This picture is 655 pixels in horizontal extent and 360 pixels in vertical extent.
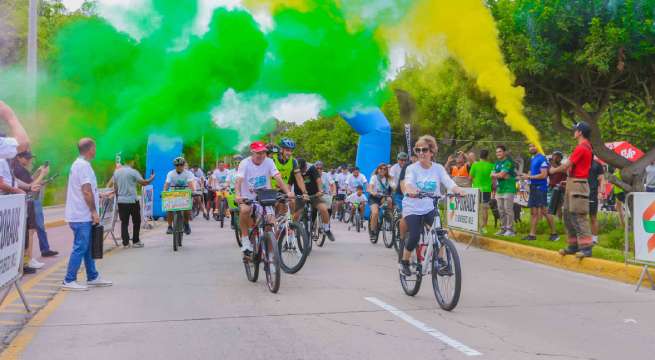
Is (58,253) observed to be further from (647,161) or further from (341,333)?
(647,161)

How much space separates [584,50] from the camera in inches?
540

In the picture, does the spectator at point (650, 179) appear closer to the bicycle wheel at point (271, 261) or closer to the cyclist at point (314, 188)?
the cyclist at point (314, 188)

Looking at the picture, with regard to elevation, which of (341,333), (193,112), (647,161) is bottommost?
(341,333)

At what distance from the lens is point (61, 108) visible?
899 inches

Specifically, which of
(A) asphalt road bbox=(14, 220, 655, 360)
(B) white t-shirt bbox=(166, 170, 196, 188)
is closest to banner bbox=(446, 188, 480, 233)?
(A) asphalt road bbox=(14, 220, 655, 360)

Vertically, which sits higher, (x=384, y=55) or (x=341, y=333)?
(x=384, y=55)

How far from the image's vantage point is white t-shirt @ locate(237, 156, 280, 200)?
346 inches

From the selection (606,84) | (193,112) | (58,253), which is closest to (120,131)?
(193,112)

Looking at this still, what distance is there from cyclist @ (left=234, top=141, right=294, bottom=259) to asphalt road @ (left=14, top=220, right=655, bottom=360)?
0.78m

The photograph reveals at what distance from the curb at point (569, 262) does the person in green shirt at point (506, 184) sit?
2.22ft

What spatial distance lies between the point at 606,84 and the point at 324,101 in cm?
755

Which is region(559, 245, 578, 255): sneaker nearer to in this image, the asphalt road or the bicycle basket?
the asphalt road

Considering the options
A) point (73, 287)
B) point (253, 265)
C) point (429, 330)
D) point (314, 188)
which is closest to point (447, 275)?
point (429, 330)

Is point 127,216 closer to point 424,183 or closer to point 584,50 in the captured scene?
point 424,183
